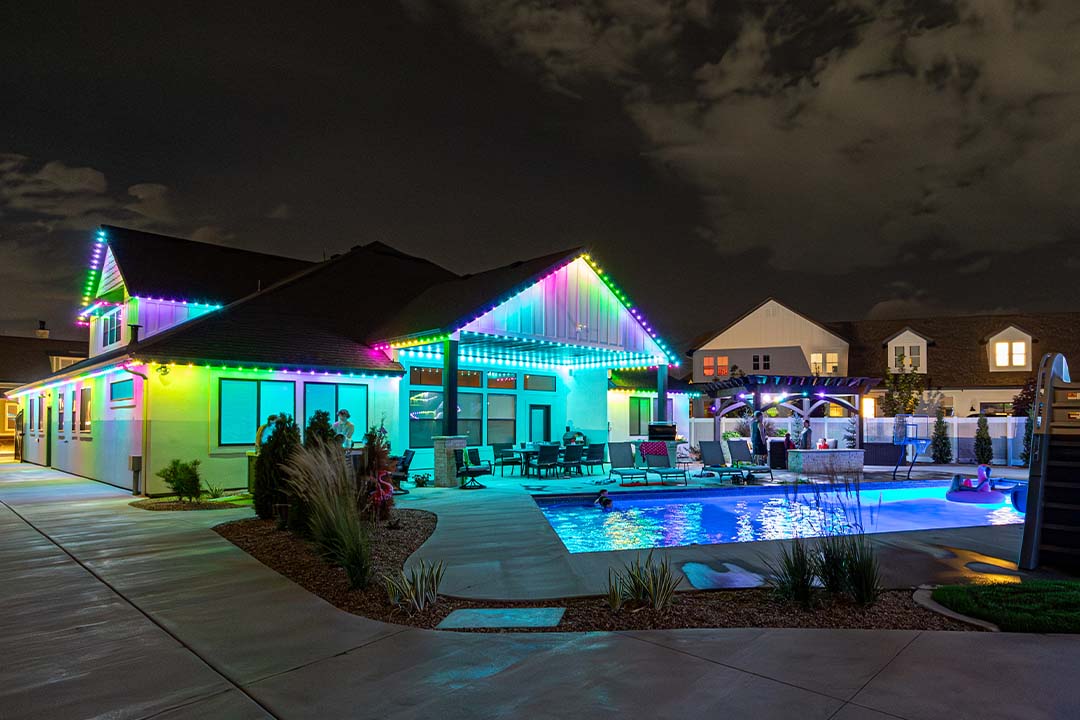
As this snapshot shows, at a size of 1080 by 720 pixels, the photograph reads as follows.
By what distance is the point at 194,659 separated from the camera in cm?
504

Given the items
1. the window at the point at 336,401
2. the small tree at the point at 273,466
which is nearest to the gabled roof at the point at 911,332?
the window at the point at 336,401

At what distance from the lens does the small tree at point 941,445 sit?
24.3m

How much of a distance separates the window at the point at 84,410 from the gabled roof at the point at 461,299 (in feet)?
27.7

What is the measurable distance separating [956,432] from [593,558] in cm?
2174

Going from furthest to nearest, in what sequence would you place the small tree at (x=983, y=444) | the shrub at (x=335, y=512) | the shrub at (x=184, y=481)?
1. the small tree at (x=983, y=444)
2. the shrub at (x=184, y=481)
3. the shrub at (x=335, y=512)

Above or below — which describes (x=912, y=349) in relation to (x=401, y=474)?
above

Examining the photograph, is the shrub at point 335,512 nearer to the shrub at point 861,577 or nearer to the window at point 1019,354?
the shrub at point 861,577

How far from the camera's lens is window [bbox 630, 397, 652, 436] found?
29.3 m

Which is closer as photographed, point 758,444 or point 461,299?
point 461,299

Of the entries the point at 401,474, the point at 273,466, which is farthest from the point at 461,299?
the point at 273,466

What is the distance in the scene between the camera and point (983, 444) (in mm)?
23266

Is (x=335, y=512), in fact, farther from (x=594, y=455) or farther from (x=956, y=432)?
(x=956, y=432)

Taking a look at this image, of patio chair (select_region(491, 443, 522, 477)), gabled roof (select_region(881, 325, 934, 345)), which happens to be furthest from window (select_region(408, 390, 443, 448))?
gabled roof (select_region(881, 325, 934, 345))

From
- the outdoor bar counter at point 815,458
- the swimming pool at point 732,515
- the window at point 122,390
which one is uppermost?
the window at point 122,390
